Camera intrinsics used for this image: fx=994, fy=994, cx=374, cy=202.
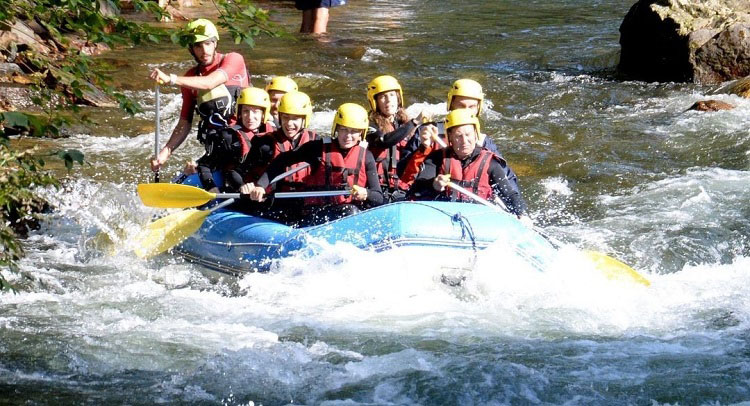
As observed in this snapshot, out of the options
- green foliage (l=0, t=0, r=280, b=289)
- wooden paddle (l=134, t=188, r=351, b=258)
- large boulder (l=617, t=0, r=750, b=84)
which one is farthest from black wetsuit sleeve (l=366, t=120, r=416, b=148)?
large boulder (l=617, t=0, r=750, b=84)

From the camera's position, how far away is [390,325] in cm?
607

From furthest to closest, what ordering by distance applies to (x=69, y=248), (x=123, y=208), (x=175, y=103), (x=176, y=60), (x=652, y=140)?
(x=176, y=60)
(x=175, y=103)
(x=652, y=140)
(x=123, y=208)
(x=69, y=248)

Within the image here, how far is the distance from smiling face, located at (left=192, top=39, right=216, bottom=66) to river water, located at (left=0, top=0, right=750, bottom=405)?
4.60 ft

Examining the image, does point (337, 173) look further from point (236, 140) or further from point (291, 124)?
point (236, 140)

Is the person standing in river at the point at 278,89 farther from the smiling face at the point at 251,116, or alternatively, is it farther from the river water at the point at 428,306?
the river water at the point at 428,306

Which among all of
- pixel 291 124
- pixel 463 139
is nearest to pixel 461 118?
pixel 463 139

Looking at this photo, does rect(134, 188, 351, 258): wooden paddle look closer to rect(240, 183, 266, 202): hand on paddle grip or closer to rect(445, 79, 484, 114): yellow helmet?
rect(240, 183, 266, 202): hand on paddle grip

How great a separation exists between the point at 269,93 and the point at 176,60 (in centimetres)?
701

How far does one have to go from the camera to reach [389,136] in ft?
24.3

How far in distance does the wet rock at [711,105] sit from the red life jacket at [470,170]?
5.64m

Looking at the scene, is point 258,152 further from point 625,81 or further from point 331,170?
point 625,81

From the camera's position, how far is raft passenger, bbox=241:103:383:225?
6934 millimetres

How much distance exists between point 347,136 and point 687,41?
7.91 meters

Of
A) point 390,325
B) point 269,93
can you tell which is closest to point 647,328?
point 390,325
